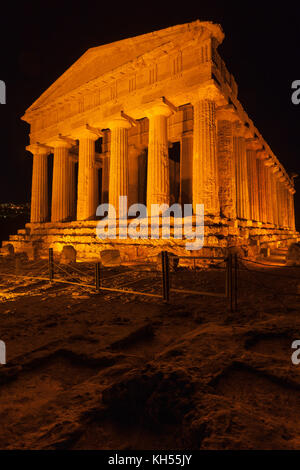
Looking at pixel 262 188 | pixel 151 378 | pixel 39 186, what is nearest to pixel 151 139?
pixel 39 186

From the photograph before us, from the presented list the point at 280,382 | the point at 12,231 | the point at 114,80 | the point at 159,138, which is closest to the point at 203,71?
the point at 159,138

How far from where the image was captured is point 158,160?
13305 millimetres

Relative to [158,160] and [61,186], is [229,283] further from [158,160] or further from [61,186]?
[61,186]

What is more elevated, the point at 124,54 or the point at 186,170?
the point at 124,54

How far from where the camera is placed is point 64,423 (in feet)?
6.70

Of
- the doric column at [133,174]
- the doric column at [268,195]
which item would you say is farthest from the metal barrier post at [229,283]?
the doric column at [268,195]

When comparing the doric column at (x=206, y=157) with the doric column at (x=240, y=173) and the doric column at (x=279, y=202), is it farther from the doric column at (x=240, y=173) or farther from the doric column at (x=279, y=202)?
the doric column at (x=279, y=202)

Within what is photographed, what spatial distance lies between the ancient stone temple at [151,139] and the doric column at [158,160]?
0.05 m

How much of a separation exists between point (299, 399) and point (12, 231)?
→ 31.3 metres

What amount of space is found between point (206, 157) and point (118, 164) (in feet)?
16.8

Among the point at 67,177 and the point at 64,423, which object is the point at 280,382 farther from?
the point at 67,177

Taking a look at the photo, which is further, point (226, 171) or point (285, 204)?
point (285, 204)

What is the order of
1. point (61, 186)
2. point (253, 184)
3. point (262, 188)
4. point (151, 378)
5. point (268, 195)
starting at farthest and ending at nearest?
point (268, 195) < point (262, 188) < point (253, 184) < point (61, 186) < point (151, 378)

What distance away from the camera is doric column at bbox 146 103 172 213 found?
13141mm
